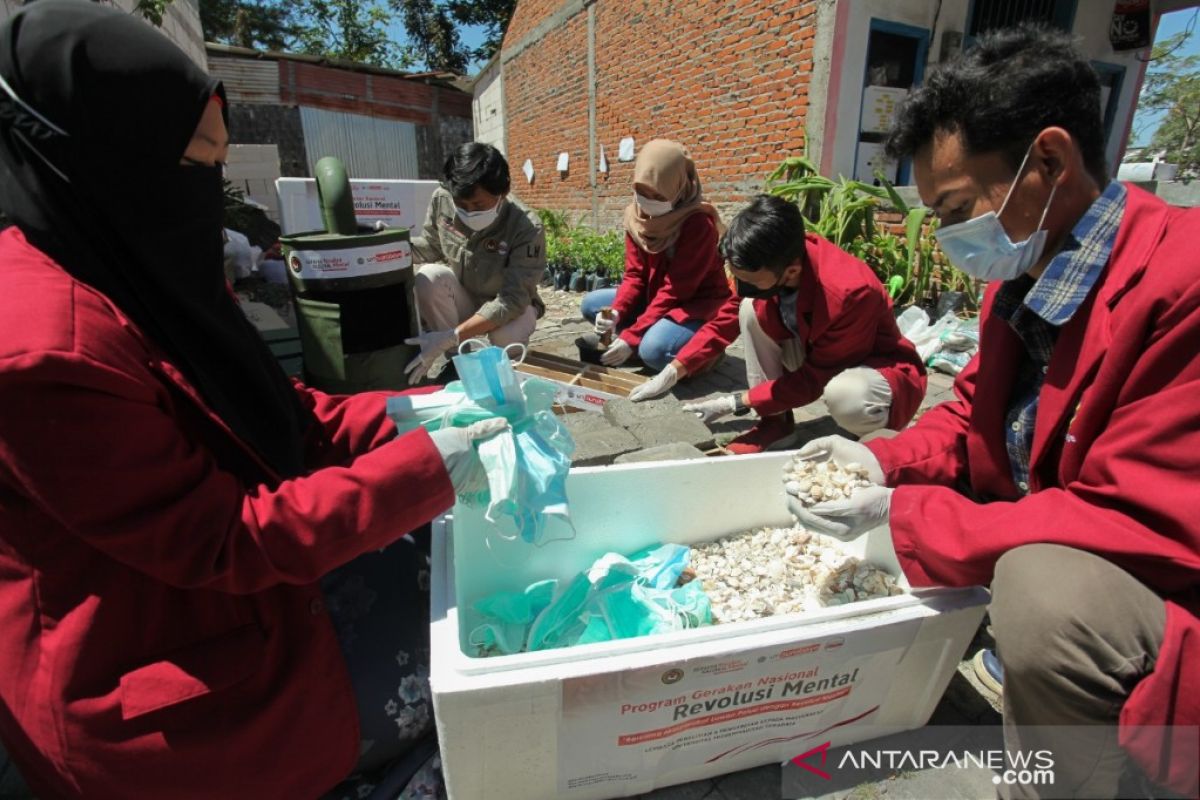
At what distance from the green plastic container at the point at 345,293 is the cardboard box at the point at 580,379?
79 centimetres

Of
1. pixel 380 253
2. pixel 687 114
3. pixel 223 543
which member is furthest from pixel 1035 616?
pixel 687 114

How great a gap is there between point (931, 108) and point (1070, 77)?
9.1 inches

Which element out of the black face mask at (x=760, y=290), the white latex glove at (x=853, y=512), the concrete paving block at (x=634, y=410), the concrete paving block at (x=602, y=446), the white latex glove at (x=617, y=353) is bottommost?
the concrete paving block at (x=602, y=446)

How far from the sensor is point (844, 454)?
1.73 meters

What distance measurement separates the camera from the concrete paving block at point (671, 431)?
2.90 metres

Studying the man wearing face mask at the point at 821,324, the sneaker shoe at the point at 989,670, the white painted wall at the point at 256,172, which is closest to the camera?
the sneaker shoe at the point at 989,670

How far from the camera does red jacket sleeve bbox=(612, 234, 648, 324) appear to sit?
169 inches

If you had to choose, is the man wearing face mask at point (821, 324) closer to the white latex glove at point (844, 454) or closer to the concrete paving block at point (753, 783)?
the white latex glove at point (844, 454)

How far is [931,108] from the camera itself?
4.27 feet

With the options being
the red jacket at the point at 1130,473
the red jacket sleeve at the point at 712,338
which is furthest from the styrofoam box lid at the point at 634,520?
the red jacket sleeve at the point at 712,338

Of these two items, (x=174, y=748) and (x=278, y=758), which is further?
(x=278, y=758)

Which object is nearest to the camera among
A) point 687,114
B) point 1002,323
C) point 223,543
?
point 223,543

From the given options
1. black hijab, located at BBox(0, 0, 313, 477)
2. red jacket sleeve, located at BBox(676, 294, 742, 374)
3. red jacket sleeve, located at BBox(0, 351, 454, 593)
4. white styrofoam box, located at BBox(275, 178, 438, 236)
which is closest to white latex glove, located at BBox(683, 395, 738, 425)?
red jacket sleeve, located at BBox(676, 294, 742, 374)

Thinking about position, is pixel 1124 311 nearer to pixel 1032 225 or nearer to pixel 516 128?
pixel 1032 225
